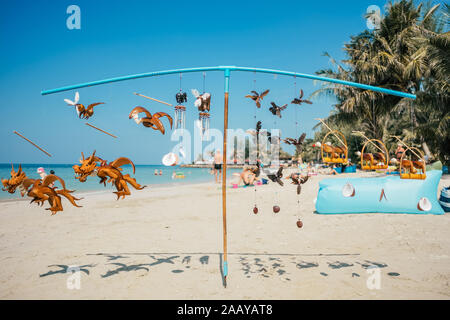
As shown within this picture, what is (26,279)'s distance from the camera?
165 inches

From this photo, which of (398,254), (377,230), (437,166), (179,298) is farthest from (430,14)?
(179,298)

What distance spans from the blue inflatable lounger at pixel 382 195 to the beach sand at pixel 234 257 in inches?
10.0

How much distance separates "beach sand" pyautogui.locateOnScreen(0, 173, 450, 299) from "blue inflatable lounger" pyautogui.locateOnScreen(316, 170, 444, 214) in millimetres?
254

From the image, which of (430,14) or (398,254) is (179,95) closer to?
(398,254)

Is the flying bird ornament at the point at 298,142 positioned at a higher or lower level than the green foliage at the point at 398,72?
lower

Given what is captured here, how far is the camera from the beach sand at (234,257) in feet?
12.3

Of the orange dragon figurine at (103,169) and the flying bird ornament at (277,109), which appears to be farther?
the flying bird ornament at (277,109)

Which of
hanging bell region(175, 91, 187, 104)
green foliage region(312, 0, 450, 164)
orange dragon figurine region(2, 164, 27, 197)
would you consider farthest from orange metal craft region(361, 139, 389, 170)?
green foliage region(312, 0, 450, 164)

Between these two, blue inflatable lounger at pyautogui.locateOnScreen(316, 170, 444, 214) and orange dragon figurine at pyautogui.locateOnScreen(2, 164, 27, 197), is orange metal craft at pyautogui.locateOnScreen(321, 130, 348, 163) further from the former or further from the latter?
orange dragon figurine at pyautogui.locateOnScreen(2, 164, 27, 197)

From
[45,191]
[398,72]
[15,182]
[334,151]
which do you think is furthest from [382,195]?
[398,72]

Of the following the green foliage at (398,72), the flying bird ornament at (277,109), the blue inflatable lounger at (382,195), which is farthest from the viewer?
the green foliage at (398,72)

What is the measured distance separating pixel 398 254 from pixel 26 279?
6.53 m

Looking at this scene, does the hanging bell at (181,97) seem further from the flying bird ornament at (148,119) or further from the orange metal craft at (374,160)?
the orange metal craft at (374,160)

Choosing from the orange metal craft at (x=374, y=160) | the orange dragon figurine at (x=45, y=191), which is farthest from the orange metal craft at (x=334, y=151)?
the orange dragon figurine at (x=45, y=191)
